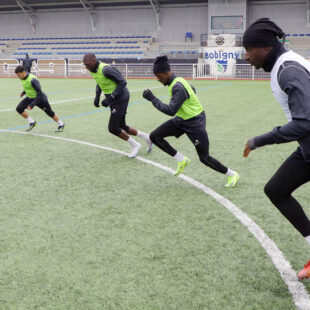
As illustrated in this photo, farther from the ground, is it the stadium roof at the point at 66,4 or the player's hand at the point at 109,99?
the stadium roof at the point at 66,4

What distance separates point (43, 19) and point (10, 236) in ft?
150

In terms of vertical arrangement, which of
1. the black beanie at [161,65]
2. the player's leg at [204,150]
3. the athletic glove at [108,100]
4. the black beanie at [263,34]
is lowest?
the player's leg at [204,150]

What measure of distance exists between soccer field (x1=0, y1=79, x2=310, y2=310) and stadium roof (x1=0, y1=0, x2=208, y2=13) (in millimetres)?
36042

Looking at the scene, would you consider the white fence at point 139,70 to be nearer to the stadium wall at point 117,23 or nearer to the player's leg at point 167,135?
the stadium wall at point 117,23

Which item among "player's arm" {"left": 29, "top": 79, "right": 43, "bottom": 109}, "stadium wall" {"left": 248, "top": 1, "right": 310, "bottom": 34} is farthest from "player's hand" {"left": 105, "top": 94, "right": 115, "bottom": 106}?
"stadium wall" {"left": 248, "top": 1, "right": 310, "bottom": 34}

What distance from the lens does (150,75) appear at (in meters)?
31.8

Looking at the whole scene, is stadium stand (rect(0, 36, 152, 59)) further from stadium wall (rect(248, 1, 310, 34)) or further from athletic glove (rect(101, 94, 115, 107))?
athletic glove (rect(101, 94, 115, 107))

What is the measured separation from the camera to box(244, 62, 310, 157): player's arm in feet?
7.50

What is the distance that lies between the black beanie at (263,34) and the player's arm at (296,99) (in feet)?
0.71

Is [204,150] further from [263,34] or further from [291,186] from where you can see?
[263,34]

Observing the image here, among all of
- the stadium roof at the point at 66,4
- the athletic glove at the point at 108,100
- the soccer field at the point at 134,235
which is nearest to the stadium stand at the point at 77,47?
the stadium roof at the point at 66,4

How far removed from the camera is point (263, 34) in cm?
247

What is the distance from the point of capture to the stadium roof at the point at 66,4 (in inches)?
1565

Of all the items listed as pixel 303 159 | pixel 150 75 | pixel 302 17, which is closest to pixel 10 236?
pixel 303 159
